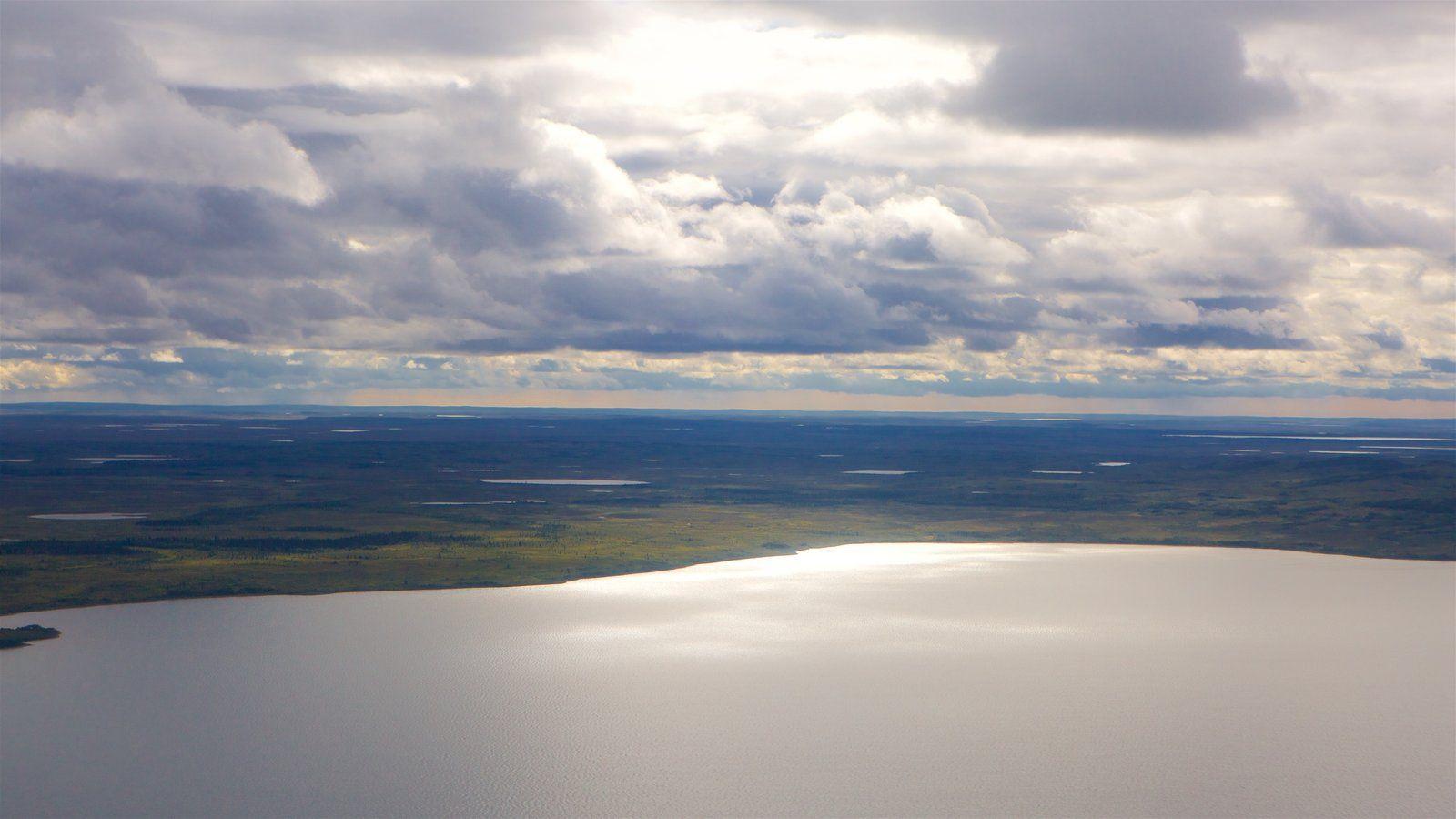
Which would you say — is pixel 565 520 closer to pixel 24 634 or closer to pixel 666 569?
pixel 666 569

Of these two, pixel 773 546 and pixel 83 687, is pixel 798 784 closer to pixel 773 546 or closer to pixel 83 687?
pixel 83 687

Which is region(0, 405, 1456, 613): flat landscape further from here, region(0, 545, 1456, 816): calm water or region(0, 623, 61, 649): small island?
region(0, 545, 1456, 816): calm water

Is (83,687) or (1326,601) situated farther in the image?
(1326,601)

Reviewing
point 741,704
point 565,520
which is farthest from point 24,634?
point 565,520

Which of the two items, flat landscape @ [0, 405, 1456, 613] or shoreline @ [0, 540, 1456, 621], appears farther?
flat landscape @ [0, 405, 1456, 613]

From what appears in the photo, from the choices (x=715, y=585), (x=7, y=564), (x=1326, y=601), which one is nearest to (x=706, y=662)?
(x=715, y=585)

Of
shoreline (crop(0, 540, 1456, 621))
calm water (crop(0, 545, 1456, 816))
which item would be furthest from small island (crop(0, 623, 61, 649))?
shoreline (crop(0, 540, 1456, 621))

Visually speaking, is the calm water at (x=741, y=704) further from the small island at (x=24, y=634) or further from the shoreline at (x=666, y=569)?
the shoreline at (x=666, y=569)
